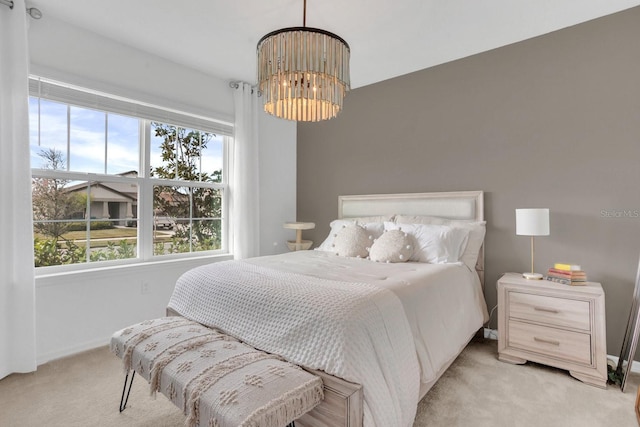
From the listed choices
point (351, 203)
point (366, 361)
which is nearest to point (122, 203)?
point (351, 203)

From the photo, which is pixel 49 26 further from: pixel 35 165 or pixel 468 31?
pixel 468 31

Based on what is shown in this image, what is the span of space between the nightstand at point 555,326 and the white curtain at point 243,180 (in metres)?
2.56

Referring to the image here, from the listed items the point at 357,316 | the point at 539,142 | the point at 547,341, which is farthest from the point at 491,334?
the point at 357,316

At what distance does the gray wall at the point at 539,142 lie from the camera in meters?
→ 2.37

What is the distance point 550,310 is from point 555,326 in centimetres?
11

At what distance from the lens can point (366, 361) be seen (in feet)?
4.50

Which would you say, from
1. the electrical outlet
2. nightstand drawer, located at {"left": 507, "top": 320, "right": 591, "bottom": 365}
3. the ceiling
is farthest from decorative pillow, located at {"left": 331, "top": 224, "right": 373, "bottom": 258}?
the electrical outlet

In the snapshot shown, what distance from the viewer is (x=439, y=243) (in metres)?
2.63

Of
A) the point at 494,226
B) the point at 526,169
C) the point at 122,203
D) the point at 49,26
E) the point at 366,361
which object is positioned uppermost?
the point at 49,26

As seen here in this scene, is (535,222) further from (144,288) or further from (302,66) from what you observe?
(144,288)

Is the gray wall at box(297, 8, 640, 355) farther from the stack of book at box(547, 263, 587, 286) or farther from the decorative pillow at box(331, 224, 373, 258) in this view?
the decorative pillow at box(331, 224, 373, 258)

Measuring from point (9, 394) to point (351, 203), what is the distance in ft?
10.5

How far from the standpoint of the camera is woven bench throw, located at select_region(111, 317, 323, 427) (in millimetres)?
1147

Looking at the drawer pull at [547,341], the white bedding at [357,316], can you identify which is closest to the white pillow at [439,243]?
the white bedding at [357,316]
